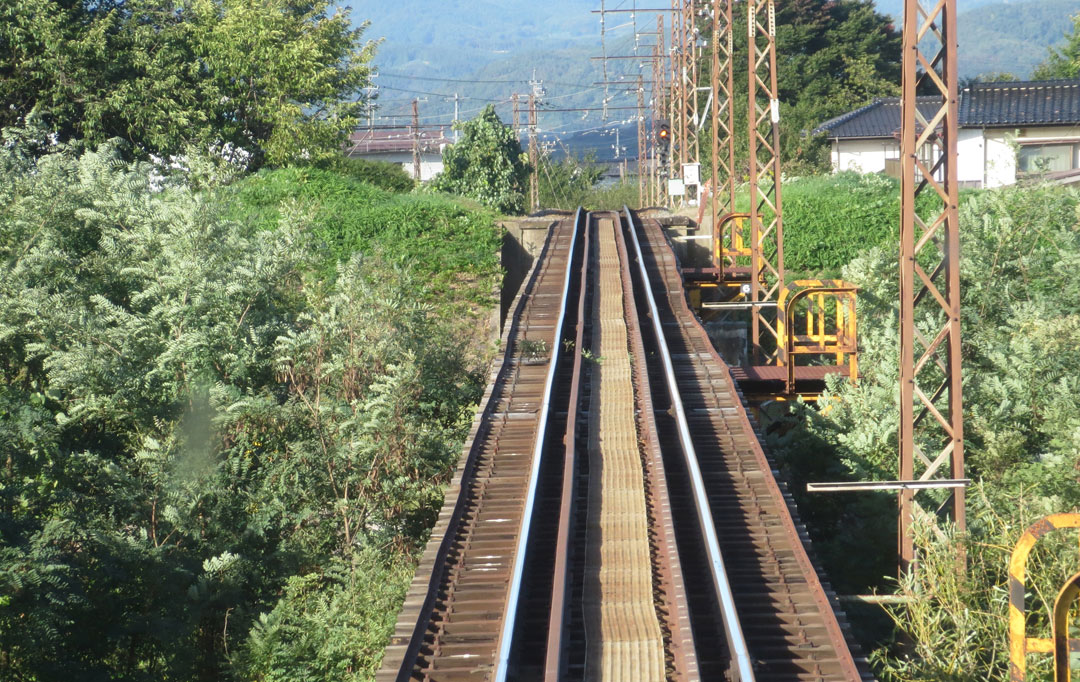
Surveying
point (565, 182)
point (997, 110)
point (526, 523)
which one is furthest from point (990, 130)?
point (565, 182)

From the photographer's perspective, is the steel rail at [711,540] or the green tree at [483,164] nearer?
the steel rail at [711,540]

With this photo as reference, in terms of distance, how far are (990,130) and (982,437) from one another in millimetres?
24371

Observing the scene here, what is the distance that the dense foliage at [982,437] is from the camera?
7.89 meters

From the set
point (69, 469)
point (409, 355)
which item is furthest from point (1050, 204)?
point (69, 469)

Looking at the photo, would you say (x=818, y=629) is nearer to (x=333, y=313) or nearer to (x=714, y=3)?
(x=333, y=313)

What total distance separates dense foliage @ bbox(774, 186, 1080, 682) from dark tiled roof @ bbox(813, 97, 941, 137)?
19526 millimetres

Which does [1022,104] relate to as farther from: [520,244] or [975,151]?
[520,244]

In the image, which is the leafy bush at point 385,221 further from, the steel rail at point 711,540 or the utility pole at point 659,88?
the utility pole at point 659,88

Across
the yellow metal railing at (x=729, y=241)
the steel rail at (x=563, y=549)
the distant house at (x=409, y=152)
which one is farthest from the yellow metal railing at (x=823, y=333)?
the distant house at (x=409, y=152)

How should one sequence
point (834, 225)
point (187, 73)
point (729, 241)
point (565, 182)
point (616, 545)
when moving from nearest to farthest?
point (616, 545) < point (729, 241) < point (834, 225) < point (187, 73) < point (565, 182)

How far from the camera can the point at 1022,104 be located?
34781 millimetres

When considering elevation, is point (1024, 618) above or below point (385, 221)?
below

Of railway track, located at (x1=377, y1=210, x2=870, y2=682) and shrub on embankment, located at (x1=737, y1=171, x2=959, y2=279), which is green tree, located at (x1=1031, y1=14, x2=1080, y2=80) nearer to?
shrub on embankment, located at (x1=737, y1=171, x2=959, y2=279)

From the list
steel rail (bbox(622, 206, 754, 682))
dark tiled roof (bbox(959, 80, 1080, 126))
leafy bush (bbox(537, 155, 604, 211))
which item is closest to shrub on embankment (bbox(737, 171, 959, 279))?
dark tiled roof (bbox(959, 80, 1080, 126))
